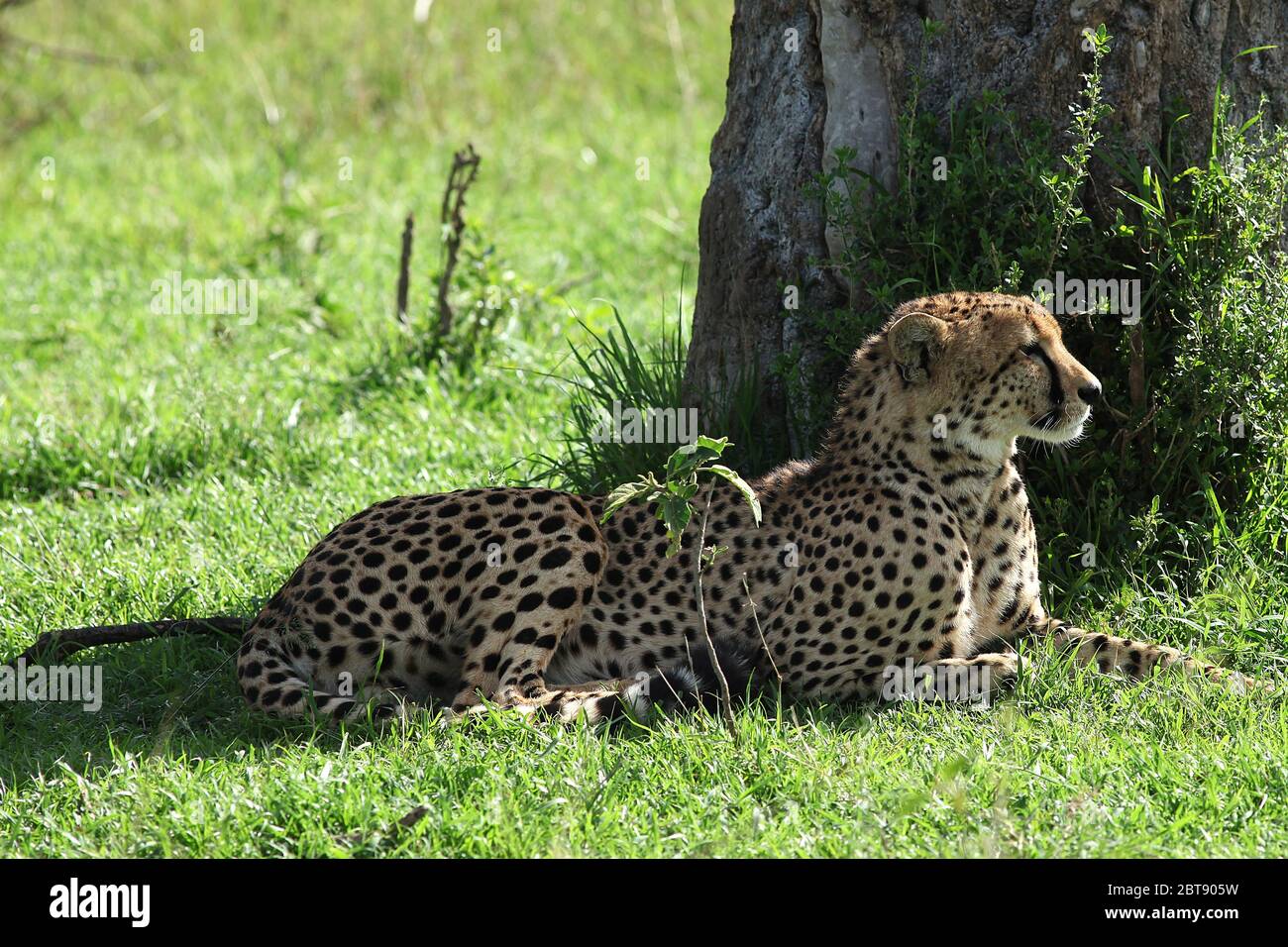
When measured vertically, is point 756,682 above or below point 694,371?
below

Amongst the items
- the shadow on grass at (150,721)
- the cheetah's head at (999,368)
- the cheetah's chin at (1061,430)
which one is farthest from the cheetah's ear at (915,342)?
the shadow on grass at (150,721)

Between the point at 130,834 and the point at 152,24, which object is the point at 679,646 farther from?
the point at 152,24

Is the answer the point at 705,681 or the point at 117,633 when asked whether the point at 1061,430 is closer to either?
the point at 705,681

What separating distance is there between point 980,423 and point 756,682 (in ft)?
3.31

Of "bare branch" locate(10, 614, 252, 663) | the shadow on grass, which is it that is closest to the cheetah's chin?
the shadow on grass

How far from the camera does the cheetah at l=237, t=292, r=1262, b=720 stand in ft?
14.8

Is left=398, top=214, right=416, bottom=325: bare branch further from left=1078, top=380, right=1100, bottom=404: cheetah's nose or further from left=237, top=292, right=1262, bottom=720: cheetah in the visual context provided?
left=1078, top=380, right=1100, bottom=404: cheetah's nose

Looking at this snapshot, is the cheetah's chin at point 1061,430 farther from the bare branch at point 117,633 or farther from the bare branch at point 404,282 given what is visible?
the bare branch at point 404,282

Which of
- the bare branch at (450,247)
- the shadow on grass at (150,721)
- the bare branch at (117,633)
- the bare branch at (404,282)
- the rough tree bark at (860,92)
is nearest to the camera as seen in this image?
the shadow on grass at (150,721)

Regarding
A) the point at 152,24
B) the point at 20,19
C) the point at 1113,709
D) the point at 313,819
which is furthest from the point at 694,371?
the point at 20,19

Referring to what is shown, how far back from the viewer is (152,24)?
1305cm

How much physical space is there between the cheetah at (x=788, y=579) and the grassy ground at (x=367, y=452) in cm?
24

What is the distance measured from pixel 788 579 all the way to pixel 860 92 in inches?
69.2

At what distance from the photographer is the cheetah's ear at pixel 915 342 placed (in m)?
4.51
